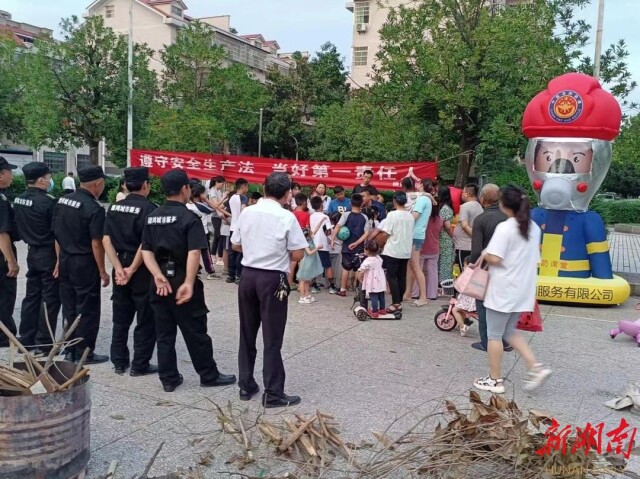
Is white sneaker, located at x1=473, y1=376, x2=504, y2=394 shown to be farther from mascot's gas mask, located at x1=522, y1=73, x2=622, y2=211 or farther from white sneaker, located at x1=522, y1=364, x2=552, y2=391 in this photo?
mascot's gas mask, located at x1=522, y1=73, x2=622, y2=211

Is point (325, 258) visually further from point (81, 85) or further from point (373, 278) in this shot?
point (81, 85)

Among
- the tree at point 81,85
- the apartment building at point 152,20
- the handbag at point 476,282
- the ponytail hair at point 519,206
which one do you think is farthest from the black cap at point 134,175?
the apartment building at point 152,20

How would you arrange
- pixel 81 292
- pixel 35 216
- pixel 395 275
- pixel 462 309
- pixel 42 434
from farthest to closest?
pixel 395 275 → pixel 462 309 → pixel 35 216 → pixel 81 292 → pixel 42 434

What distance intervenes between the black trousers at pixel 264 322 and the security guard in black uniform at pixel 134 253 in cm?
95

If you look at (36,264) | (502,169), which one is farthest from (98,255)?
(502,169)

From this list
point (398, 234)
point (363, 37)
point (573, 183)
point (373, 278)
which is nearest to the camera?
point (373, 278)

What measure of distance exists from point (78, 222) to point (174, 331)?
1290mm

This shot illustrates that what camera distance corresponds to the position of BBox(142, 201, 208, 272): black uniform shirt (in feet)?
14.1

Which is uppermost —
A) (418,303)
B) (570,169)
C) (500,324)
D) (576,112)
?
(576,112)

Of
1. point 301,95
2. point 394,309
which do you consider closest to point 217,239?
point 394,309

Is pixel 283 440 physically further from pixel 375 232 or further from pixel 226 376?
pixel 375 232

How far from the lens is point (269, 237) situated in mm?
4137

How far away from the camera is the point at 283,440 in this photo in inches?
141

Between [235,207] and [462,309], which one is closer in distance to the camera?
[462,309]
